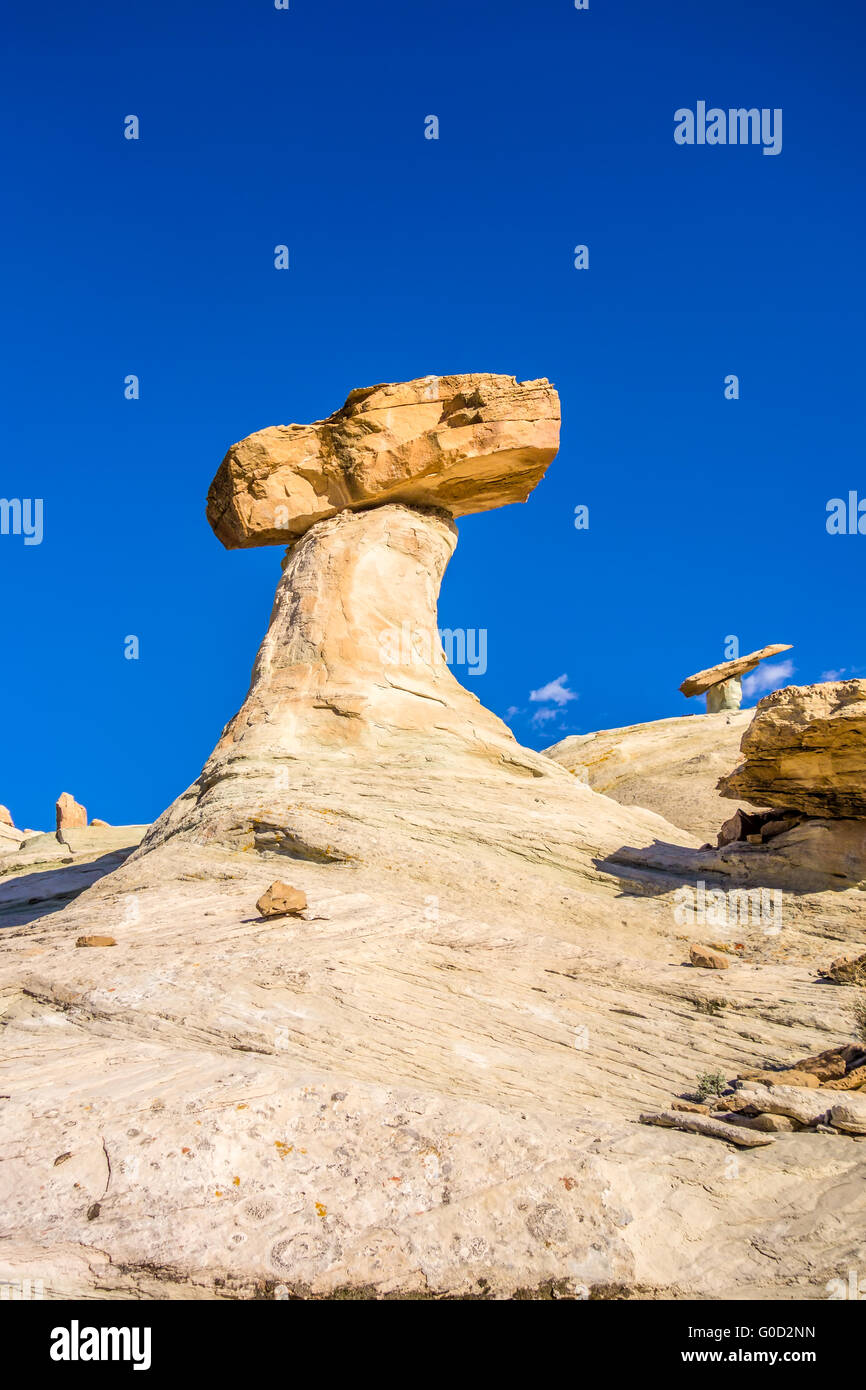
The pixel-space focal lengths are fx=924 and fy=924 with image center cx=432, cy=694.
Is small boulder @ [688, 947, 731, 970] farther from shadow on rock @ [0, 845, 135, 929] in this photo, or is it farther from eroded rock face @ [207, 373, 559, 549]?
eroded rock face @ [207, 373, 559, 549]

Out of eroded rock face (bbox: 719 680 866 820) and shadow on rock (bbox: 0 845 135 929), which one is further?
shadow on rock (bbox: 0 845 135 929)

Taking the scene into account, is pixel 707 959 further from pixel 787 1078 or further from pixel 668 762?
pixel 668 762

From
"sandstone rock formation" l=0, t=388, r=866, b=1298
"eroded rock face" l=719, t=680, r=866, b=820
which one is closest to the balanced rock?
"sandstone rock formation" l=0, t=388, r=866, b=1298

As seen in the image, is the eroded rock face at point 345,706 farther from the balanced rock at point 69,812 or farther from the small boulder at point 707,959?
the balanced rock at point 69,812

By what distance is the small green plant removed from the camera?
Answer: 731 cm

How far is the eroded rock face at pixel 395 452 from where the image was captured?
1978 cm

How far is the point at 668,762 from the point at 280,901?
64.9 ft

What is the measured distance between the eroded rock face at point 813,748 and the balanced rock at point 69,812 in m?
25.0

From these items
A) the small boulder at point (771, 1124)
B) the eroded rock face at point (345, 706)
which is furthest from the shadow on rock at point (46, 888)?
the small boulder at point (771, 1124)

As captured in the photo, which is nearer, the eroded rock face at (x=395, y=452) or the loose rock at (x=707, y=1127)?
the loose rock at (x=707, y=1127)

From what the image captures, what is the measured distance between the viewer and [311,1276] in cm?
513

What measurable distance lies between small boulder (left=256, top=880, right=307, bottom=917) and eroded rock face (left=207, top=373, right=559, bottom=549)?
36.8 ft

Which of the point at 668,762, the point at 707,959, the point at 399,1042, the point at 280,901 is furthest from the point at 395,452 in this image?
the point at 399,1042
